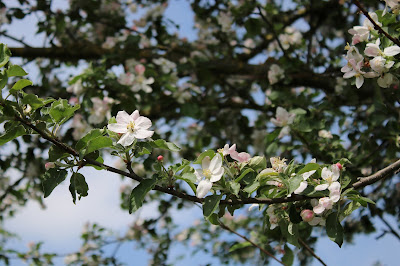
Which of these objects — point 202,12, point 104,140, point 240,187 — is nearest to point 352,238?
point 202,12

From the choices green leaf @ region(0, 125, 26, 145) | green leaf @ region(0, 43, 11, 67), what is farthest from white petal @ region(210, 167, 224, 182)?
green leaf @ region(0, 43, 11, 67)

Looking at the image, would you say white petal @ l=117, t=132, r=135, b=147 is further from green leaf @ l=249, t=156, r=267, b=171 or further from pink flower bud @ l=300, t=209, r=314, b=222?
pink flower bud @ l=300, t=209, r=314, b=222

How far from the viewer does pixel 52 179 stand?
1149mm

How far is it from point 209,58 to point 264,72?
17.1 inches

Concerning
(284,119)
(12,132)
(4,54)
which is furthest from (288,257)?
(4,54)

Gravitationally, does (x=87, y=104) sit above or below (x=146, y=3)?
below

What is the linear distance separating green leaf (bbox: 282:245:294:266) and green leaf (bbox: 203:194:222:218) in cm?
55

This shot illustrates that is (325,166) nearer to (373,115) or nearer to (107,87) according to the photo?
(373,115)

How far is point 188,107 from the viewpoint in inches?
110

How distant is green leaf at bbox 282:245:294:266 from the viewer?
5.05 feet

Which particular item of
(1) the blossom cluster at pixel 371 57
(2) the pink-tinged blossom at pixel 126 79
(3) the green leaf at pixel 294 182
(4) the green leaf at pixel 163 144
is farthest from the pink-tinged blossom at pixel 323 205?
(2) the pink-tinged blossom at pixel 126 79

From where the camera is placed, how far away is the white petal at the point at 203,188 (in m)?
1.12

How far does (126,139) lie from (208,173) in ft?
0.69

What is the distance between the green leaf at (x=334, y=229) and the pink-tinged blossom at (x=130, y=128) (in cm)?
49
